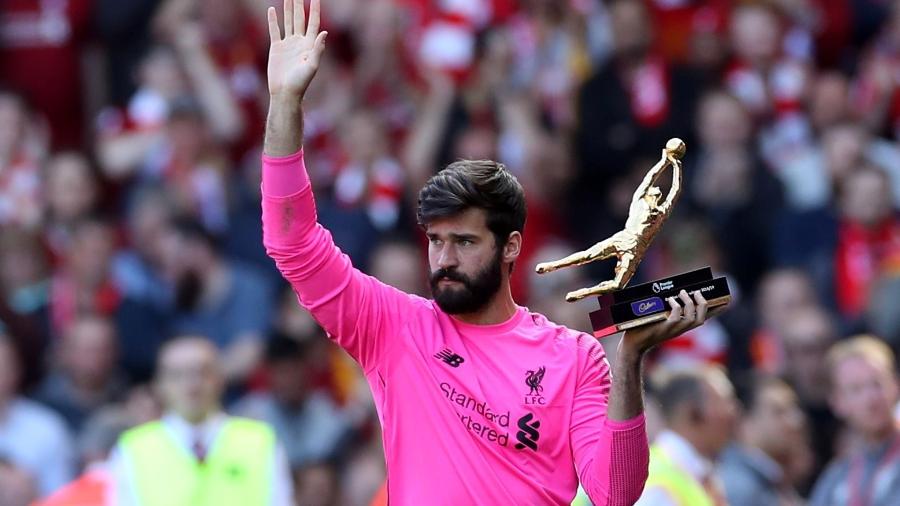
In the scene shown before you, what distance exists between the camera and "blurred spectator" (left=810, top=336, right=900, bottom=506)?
7.97 meters

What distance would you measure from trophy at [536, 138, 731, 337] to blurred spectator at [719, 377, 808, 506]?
11.7ft

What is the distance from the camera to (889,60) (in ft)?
39.2

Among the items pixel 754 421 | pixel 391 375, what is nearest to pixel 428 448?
pixel 391 375

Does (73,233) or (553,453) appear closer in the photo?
(553,453)

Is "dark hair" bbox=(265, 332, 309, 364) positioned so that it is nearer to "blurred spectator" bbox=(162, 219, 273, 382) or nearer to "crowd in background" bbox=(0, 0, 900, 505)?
"crowd in background" bbox=(0, 0, 900, 505)

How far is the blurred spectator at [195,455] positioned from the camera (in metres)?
7.64

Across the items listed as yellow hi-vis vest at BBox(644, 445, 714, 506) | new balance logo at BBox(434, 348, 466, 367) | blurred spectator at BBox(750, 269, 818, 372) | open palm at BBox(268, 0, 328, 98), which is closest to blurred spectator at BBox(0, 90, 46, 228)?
blurred spectator at BBox(750, 269, 818, 372)

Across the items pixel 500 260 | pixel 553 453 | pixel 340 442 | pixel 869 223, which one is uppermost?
pixel 500 260

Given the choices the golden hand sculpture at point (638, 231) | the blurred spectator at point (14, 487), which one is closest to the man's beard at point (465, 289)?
the golden hand sculpture at point (638, 231)

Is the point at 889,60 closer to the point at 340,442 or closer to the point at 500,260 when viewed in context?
the point at 340,442

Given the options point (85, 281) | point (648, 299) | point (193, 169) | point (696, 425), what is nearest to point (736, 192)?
point (193, 169)

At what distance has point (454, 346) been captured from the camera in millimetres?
5055

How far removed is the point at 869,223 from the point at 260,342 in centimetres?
375

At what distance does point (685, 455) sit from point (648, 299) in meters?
3.01
